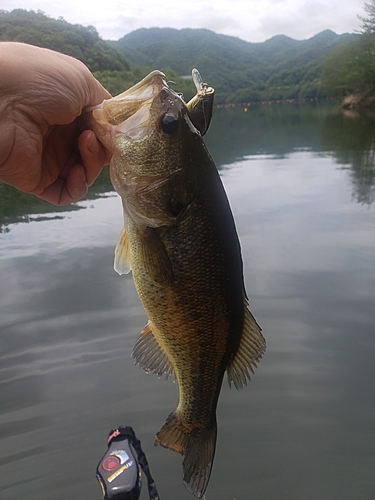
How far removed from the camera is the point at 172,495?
11.0 feet

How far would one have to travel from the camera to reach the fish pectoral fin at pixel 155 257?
5.41 ft

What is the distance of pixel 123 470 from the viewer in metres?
3.00

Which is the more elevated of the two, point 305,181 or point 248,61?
point 248,61

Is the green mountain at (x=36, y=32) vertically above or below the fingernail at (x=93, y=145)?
above

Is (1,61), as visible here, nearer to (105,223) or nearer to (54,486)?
(54,486)

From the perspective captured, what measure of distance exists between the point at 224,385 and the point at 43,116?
356cm

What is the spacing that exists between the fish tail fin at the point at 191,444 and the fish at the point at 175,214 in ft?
0.13

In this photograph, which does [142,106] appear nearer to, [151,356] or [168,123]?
[168,123]

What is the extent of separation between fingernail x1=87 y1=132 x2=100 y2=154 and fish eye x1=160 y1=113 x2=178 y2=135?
36 centimetres

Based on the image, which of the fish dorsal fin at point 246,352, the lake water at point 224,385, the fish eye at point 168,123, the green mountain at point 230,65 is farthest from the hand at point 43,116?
the green mountain at point 230,65

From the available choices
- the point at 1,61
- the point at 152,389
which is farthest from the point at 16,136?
the point at 152,389

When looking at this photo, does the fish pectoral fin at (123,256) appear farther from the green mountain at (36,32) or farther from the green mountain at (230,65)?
the green mountain at (230,65)

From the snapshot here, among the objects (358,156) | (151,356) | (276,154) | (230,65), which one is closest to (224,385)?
(151,356)

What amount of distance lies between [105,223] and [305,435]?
6.73m
